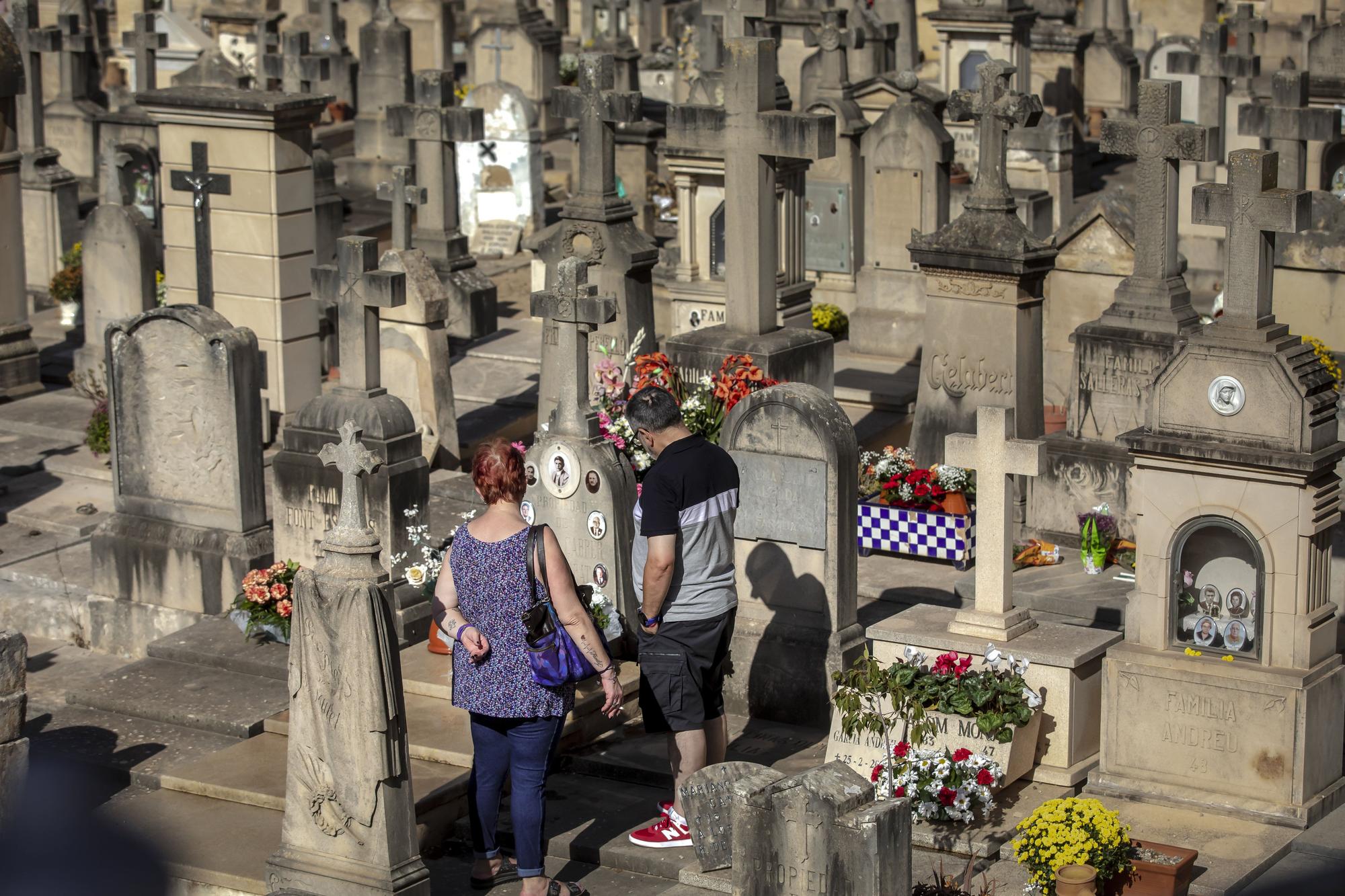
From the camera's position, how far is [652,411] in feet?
26.6

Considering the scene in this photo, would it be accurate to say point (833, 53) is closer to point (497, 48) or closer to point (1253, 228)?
point (497, 48)

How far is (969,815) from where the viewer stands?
8.25 metres

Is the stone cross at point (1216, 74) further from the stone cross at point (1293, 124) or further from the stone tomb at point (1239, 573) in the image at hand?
the stone tomb at point (1239, 573)

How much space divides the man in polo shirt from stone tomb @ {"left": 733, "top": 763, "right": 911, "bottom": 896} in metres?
1.46

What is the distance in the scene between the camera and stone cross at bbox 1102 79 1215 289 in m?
12.4

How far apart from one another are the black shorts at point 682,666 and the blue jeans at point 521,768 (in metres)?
0.64

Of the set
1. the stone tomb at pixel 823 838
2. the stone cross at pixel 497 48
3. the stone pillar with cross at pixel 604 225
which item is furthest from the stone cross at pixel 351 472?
the stone cross at pixel 497 48

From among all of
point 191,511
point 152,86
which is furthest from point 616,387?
point 152,86

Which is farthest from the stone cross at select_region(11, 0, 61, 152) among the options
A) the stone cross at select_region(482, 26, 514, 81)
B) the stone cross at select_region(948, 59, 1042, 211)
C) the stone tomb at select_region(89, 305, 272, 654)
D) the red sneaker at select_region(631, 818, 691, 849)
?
the red sneaker at select_region(631, 818, 691, 849)

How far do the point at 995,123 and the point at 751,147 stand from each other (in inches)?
63.7

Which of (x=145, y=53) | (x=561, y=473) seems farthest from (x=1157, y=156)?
(x=145, y=53)

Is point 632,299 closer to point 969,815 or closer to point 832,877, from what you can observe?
point 969,815

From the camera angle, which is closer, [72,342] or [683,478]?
[683,478]

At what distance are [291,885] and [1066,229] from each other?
8901 millimetres
